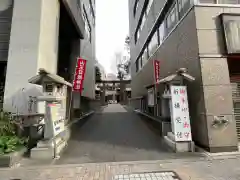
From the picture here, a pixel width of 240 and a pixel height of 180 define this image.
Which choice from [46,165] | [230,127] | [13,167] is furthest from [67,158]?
[230,127]

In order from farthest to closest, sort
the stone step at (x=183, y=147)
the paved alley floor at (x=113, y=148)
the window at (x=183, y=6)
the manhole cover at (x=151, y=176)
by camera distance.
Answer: the window at (x=183, y=6) → the stone step at (x=183, y=147) → the paved alley floor at (x=113, y=148) → the manhole cover at (x=151, y=176)

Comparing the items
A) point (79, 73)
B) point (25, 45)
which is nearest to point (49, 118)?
point (79, 73)

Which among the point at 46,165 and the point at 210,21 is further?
the point at 210,21

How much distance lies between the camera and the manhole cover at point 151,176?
12.7 feet

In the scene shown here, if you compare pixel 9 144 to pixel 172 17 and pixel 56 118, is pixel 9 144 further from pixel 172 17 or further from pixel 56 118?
pixel 172 17

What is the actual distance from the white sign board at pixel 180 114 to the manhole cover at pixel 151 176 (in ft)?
6.14

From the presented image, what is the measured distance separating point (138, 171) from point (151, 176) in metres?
0.44

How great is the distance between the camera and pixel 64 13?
11242 millimetres

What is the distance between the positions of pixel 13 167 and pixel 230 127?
781cm

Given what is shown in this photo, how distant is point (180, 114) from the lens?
589 cm

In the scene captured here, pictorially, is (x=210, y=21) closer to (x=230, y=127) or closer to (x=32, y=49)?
(x=230, y=127)

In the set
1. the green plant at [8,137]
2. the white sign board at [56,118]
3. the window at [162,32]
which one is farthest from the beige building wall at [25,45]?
the window at [162,32]

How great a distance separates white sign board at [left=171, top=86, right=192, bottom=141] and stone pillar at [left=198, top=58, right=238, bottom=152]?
0.60 meters

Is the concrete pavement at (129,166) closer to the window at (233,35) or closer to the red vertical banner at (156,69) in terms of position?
the window at (233,35)
